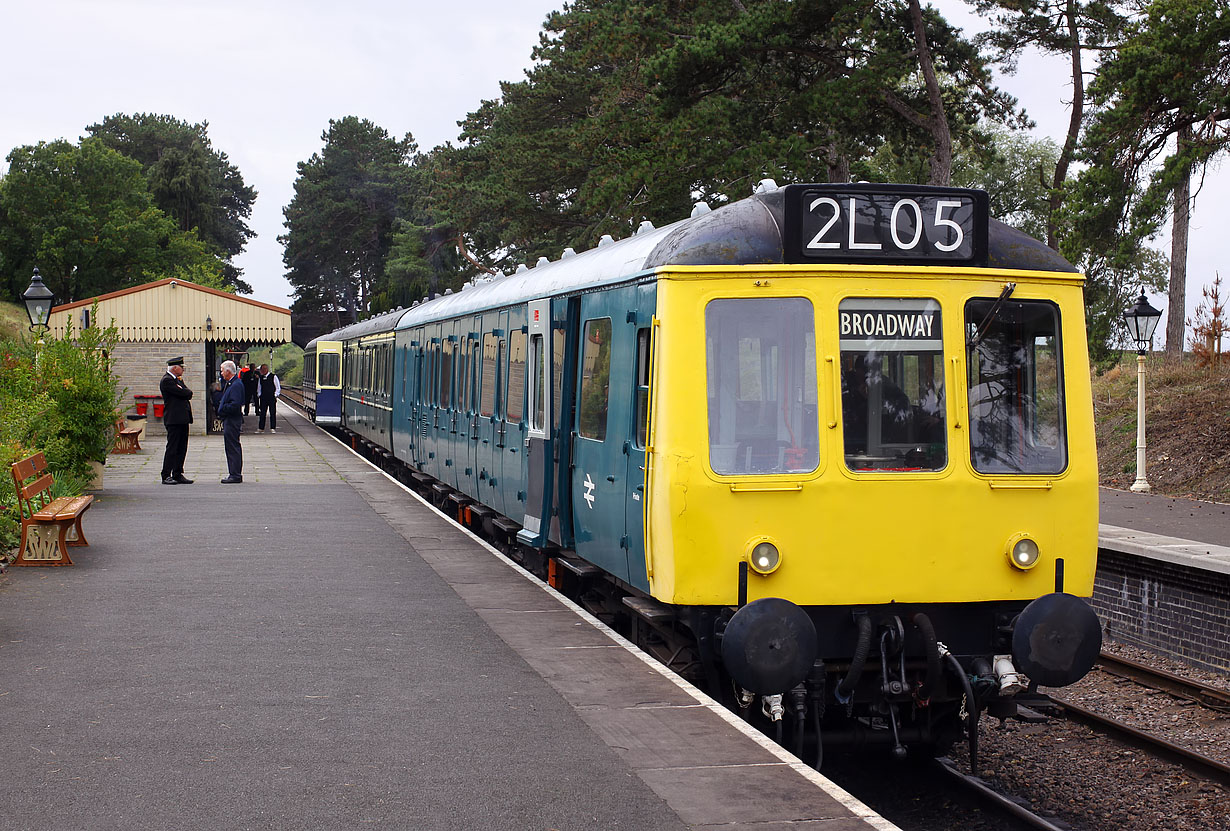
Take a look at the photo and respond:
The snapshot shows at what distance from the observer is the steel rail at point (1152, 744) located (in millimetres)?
8469

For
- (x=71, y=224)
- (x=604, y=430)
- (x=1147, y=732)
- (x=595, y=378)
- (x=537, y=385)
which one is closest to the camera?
(x=604, y=430)

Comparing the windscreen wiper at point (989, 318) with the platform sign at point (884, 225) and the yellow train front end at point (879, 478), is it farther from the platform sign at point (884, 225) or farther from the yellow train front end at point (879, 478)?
the platform sign at point (884, 225)

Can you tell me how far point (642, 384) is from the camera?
25.5ft

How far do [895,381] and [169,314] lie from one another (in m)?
28.8

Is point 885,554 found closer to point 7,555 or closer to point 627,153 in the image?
point 7,555

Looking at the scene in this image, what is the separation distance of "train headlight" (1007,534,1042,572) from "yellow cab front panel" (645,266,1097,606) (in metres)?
0.01

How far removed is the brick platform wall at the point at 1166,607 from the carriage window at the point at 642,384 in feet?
16.5

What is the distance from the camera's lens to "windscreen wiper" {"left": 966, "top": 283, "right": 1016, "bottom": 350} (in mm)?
7266

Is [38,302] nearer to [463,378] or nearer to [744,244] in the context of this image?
[463,378]

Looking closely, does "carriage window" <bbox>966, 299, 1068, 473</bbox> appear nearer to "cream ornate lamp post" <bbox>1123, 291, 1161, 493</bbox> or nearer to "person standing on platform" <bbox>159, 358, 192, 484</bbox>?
"person standing on platform" <bbox>159, 358, 192, 484</bbox>

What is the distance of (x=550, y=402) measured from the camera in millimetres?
10188

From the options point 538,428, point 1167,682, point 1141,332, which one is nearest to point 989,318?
point 538,428

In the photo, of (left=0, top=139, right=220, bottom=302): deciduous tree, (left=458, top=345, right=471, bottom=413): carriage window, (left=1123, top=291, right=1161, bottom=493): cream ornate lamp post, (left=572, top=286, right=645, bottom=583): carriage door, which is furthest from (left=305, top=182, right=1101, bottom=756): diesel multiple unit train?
(left=0, top=139, right=220, bottom=302): deciduous tree

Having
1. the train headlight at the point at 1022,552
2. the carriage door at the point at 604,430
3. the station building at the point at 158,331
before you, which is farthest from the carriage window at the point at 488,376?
the station building at the point at 158,331
